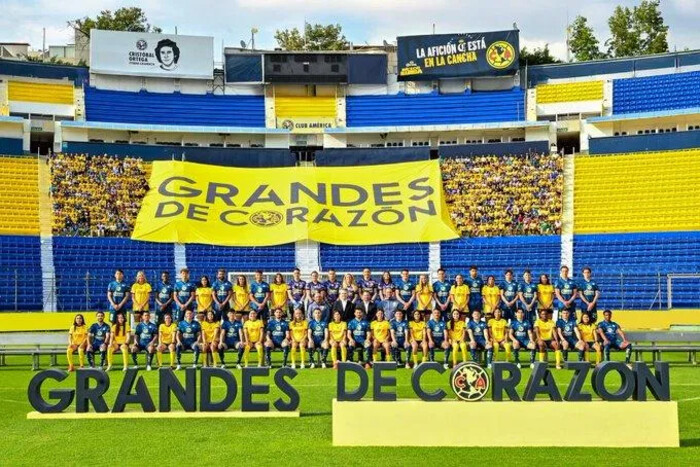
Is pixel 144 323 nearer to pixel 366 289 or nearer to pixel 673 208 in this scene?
pixel 366 289

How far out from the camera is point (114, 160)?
44.1 m

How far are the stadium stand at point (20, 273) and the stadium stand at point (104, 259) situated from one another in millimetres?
759

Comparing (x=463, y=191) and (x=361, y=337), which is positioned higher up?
(x=463, y=191)

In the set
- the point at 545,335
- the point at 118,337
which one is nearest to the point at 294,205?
the point at 118,337

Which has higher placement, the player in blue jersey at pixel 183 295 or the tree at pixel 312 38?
the tree at pixel 312 38

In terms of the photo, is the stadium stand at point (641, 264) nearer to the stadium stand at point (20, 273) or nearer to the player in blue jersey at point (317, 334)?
the player in blue jersey at point (317, 334)

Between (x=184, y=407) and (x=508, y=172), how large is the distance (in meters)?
31.4

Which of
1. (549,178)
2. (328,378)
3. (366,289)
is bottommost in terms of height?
(328,378)

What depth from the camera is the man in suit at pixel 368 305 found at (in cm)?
2253

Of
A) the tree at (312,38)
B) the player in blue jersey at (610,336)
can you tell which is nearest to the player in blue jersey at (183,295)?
the player in blue jersey at (610,336)

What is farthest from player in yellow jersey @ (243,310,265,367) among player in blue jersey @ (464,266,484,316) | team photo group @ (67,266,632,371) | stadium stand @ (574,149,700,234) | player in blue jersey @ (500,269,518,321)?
stadium stand @ (574,149,700,234)

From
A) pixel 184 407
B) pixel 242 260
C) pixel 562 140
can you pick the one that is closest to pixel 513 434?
pixel 184 407

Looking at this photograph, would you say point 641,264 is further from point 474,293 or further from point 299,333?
point 299,333

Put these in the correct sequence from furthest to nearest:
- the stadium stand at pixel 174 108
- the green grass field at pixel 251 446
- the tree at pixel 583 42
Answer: the tree at pixel 583 42 < the stadium stand at pixel 174 108 < the green grass field at pixel 251 446
